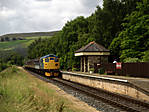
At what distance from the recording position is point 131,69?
21.0m

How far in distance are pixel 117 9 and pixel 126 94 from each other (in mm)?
26472

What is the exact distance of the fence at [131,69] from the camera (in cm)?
1869

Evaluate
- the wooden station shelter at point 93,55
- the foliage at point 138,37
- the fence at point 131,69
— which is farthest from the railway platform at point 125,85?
the wooden station shelter at point 93,55

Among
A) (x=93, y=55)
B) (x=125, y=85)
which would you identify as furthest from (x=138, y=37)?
(x=125, y=85)

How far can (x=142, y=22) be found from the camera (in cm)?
2805

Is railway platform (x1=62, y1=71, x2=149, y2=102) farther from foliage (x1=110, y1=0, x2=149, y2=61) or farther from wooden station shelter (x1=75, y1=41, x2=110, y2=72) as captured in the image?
wooden station shelter (x1=75, y1=41, x2=110, y2=72)

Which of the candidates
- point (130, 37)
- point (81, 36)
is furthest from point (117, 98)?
point (81, 36)

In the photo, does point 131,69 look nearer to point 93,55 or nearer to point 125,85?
point 125,85

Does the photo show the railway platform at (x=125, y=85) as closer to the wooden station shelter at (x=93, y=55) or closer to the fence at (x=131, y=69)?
the fence at (x=131, y=69)

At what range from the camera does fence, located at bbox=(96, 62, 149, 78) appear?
61.3 ft

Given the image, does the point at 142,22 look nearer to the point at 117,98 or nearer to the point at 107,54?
the point at 107,54

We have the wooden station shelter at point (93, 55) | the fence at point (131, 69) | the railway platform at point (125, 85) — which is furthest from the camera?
the wooden station shelter at point (93, 55)

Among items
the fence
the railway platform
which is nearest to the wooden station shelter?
the fence

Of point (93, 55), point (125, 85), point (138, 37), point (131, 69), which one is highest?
point (138, 37)
